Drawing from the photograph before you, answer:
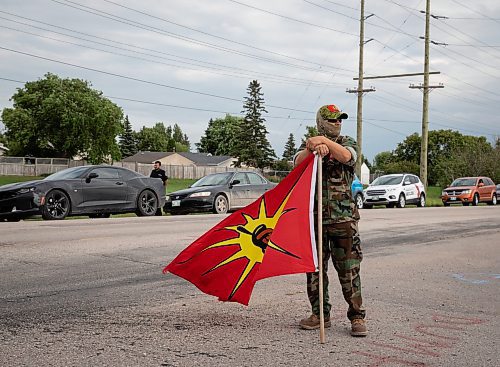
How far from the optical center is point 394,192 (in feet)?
105

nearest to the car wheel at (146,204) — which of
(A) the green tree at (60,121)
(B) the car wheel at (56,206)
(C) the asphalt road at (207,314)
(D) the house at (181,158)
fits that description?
(B) the car wheel at (56,206)

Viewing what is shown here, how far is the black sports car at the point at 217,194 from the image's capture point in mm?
21422

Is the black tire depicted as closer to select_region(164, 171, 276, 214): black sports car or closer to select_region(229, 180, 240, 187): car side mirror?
select_region(164, 171, 276, 214): black sports car

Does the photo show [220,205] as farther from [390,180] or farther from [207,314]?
[207,314]

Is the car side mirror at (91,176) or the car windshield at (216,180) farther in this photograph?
the car windshield at (216,180)

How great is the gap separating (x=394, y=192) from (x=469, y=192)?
823 centimetres

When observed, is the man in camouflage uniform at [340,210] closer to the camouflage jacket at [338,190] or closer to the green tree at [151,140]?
the camouflage jacket at [338,190]

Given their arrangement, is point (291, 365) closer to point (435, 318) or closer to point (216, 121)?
point (435, 318)

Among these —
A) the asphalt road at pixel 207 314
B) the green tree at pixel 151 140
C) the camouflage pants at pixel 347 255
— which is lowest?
the asphalt road at pixel 207 314

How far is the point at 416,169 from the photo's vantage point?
85062 millimetres

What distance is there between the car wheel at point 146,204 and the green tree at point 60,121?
2458 inches

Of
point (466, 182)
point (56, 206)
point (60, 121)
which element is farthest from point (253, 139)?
point (56, 206)

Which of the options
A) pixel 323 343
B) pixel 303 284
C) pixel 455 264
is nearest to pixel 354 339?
pixel 323 343

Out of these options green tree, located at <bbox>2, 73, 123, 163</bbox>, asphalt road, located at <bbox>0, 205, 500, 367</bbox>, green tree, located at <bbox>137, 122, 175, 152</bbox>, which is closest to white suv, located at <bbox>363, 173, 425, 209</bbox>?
asphalt road, located at <bbox>0, 205, 500, 367</bbox>
